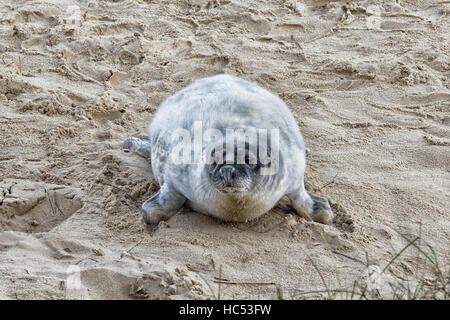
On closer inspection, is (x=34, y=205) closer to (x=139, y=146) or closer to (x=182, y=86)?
(x=139, y=146)

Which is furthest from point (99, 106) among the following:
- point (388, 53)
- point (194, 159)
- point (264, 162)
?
point (388, 53)

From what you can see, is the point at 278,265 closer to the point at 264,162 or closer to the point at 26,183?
the point at 264,162

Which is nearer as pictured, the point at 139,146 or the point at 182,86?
the point at 139,146

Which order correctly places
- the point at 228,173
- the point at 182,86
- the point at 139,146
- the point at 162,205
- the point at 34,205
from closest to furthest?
the point at 228,173, the point at 162,205, the point at 34,205, the point at 139,146, the point at 182,86

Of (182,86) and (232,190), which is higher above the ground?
(232,190)

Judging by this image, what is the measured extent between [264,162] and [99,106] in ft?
7.23

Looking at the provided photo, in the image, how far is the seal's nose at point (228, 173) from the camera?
11.0 ft

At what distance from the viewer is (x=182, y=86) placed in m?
5.71

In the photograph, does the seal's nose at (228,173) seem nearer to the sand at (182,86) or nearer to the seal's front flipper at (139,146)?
the sand at (182,86)

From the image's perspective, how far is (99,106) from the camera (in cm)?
534

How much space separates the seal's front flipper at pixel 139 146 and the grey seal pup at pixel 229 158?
325 millimetres

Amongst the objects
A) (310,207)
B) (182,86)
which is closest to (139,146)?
(182,86)

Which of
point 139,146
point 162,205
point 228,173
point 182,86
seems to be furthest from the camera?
point 182,86

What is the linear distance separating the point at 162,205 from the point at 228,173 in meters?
0.74
